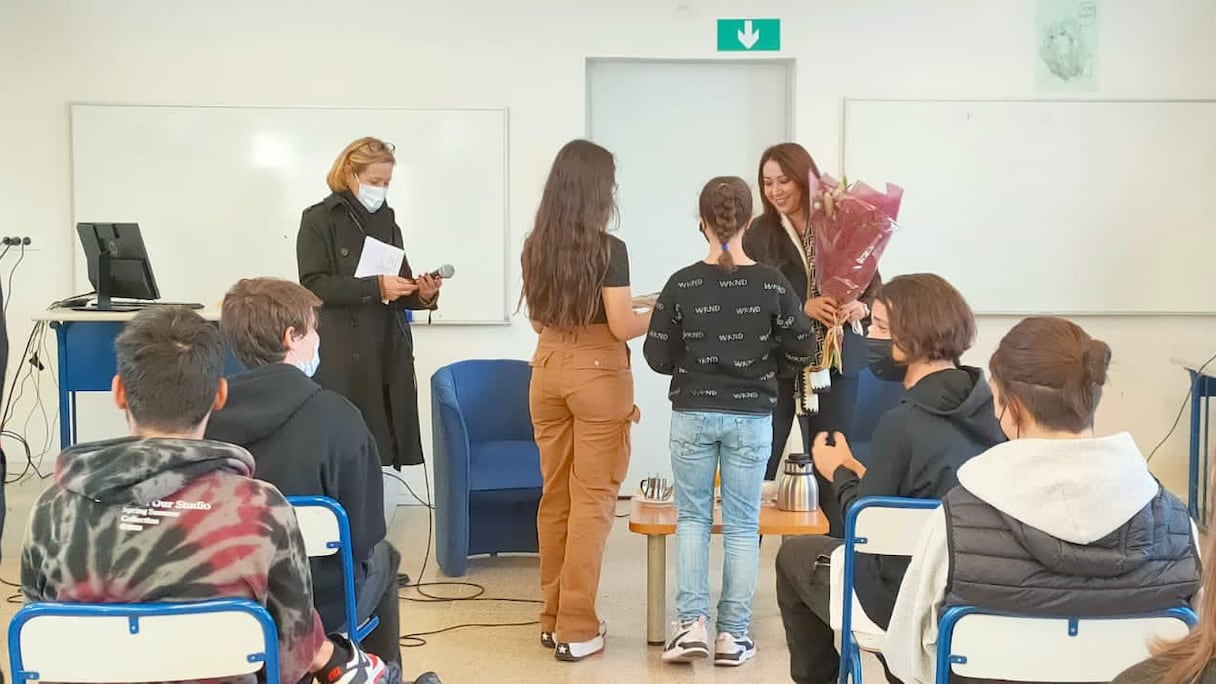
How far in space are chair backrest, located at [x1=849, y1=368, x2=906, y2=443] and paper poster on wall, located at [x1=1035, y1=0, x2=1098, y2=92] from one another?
173cm

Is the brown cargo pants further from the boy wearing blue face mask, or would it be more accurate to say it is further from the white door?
the white door

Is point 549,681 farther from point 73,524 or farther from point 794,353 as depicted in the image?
point 73,524

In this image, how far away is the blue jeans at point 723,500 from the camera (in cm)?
356

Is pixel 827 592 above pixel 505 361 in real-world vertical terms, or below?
below

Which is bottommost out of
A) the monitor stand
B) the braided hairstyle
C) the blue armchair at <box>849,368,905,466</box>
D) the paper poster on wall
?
the blue armchair at <box>849,368,905,466</box>

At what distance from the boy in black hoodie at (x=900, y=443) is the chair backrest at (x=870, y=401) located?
1.96 metres

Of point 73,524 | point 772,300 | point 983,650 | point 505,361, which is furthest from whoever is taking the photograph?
point 505,361

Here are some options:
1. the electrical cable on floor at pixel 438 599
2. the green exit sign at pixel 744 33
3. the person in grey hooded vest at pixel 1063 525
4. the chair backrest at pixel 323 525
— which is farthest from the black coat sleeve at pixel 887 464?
the green exit sign at pixel 744 33

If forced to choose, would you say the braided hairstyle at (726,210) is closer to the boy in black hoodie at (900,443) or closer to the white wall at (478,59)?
the boy in black hoodie at (900,443)

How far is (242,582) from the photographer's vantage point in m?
1.96

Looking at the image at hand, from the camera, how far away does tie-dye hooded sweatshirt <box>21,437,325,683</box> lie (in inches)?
74.8

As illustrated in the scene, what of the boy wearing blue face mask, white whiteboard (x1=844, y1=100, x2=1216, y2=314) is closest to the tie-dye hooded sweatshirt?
the boy wearing blue face mask

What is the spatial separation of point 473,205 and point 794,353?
253cm

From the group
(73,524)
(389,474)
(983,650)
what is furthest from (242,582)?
(389,474)
